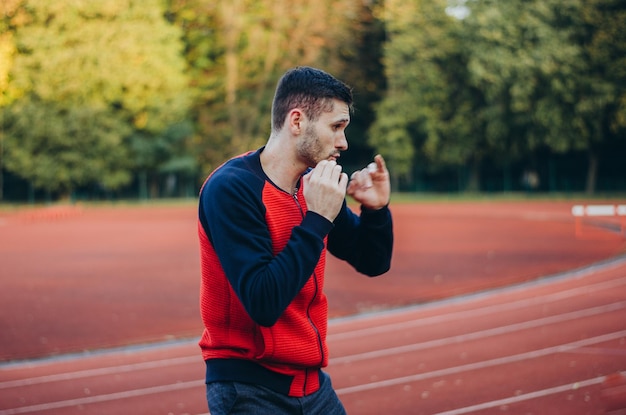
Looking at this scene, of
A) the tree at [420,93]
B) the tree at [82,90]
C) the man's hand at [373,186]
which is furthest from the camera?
the tree at [82,90]

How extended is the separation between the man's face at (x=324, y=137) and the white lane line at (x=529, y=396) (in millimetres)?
4047

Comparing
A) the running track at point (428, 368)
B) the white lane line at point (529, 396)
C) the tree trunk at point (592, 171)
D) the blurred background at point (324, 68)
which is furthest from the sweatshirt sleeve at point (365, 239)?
the tree trunk at point (592, 171)

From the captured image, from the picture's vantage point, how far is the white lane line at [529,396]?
239 inches

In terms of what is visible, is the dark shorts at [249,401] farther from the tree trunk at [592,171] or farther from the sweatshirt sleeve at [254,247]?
the tree trunk at [592,171]

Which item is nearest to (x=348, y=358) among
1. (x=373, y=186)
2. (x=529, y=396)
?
(x=529, y=396)

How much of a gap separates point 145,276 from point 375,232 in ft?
43.2

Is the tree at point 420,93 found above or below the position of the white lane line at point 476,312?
above

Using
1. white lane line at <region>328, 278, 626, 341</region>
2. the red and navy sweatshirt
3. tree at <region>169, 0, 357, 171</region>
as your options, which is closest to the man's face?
the red and navy sweatshirt

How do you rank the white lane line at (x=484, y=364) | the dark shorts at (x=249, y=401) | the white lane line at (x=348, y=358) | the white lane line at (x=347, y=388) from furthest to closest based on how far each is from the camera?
the white lane line at (x=348, y=358) < the white lane line at (x=484, y=364) < the white lane line at (x=347, y=388) < the dark shorts at (x=249, y=401)

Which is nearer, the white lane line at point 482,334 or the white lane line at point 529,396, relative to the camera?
the white lane line at point 529,396

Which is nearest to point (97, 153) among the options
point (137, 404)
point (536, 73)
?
point (536, 73)

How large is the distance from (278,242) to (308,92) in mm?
448

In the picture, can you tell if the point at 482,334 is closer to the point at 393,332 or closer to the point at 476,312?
the point at 393,332

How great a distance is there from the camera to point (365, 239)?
2785 millimetres
